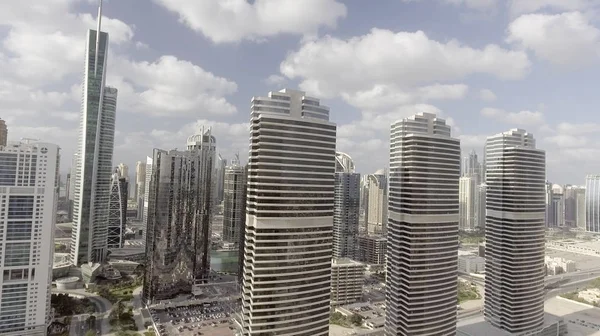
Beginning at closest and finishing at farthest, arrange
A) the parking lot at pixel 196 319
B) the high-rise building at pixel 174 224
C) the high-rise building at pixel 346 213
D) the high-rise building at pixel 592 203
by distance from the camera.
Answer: the parking lot at pixel 196 319 → the high-rise building at pixel 174 224 → the high-rise building at pixel 346 213 → the high-rise building at pixel 592 203

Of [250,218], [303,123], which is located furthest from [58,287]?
[303,123]

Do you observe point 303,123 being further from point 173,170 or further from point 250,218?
point 173,170

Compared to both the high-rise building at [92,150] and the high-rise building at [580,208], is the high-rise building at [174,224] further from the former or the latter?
the high-rise building at [580,208]

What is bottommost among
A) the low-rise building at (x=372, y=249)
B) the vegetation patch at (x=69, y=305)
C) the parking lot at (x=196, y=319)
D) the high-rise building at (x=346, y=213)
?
the parking lot at (x=196, y=319)

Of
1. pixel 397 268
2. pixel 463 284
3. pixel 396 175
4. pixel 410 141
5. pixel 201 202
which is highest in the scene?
pixel 410 141

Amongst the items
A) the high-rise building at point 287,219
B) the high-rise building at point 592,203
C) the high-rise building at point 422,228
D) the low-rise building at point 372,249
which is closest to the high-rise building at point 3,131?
the high-rise building at point 287,219

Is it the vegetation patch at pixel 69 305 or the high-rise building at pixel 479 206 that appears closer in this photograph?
the vegetation patch at pixel 69 305
